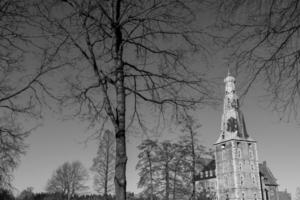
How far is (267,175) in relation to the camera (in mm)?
81062

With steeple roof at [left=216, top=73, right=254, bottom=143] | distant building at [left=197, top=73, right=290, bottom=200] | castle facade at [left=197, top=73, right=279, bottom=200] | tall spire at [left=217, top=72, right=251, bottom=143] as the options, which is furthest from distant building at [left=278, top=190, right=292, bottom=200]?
tall spire at [left=217, top=72, right=251, bottom=143]

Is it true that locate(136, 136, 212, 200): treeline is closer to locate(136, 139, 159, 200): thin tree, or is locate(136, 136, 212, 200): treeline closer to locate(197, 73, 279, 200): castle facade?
locate(136, 139, 159, 200): thin tree

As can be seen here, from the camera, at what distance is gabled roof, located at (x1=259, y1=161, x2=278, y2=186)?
78.3 metres

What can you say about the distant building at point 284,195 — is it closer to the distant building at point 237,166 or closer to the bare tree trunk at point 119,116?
the distant building at point 237,166

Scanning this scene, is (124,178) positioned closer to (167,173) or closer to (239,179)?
(167,173)

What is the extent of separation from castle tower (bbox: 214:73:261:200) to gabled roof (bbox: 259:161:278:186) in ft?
26.5

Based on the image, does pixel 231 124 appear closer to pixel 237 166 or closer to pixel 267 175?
pixel 237 166

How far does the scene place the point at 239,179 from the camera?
6794cm

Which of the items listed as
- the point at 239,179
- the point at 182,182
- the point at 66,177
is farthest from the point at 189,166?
the point at 239,179

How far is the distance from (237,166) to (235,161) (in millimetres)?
1091

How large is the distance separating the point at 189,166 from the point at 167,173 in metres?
7.34

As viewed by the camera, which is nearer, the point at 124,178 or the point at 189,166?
the point at 124,178

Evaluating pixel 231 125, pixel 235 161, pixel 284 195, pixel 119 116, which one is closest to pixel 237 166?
pixel 235 161

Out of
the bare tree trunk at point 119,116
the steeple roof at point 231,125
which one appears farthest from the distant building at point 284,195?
the bare tree trunk at point 119,116
